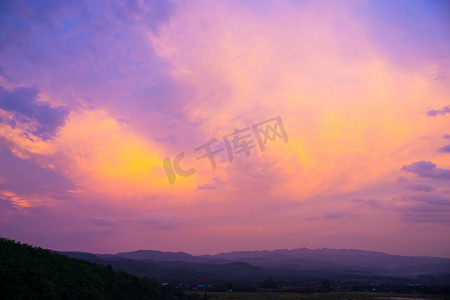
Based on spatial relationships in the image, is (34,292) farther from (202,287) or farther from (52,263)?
(202,287)

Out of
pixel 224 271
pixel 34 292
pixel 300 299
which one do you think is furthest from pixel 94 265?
pixel 224 271

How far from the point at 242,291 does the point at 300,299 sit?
69.4 feet

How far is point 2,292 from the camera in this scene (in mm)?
23062

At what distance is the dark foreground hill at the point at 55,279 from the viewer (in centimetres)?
2530

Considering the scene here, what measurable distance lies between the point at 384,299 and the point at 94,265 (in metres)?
A: 46.7

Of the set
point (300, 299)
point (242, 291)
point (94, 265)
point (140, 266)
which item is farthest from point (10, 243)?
point (140, 266)

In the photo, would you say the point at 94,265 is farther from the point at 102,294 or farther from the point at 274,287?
the point at 274,287

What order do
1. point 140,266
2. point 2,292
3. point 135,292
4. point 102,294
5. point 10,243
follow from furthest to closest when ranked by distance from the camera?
point 140,266 < point 135,292 < point 10,243 < point 102,294 < point 2,292

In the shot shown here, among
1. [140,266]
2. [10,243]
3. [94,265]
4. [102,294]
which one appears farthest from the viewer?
[140,266]

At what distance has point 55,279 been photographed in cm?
3023

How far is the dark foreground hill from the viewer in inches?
996

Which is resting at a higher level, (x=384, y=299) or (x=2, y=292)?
(x=2, y=292)

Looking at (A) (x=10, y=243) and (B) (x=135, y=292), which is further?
(B) (x=135, y=292)

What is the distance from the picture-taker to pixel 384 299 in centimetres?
5547
